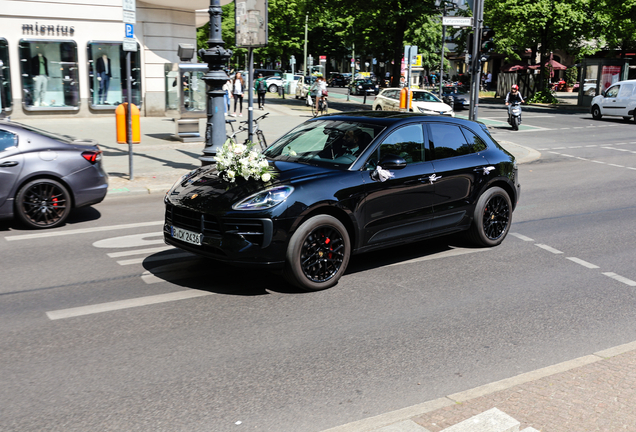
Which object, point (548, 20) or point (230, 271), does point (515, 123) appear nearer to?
point (548, 20)

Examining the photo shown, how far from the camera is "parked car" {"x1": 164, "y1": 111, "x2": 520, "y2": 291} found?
579 centimetres

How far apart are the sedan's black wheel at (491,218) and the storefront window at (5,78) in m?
20.4

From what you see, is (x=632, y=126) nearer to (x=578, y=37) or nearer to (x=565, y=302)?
(x=578, y=37)

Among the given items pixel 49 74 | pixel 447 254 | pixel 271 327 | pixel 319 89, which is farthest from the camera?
pixel 319 89

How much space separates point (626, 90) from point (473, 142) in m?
26.5

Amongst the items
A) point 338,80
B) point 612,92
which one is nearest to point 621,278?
point 612,92

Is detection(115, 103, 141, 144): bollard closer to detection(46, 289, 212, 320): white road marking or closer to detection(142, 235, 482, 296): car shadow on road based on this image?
detection(142, 235, 482, 296): car shadow on road

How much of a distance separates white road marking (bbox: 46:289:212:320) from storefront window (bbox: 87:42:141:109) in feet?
68.9

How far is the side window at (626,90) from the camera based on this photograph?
30.2 meters

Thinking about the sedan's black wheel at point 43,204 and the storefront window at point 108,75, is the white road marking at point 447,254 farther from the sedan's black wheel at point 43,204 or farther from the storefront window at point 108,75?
the storefront window at point 108,75

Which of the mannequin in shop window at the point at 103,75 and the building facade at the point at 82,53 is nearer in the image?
the building facade at the point at 82,53

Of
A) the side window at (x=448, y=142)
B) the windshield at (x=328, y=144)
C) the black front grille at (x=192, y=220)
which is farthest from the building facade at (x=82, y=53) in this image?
the side window at (x=448, y=142)

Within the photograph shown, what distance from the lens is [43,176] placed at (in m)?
8.55

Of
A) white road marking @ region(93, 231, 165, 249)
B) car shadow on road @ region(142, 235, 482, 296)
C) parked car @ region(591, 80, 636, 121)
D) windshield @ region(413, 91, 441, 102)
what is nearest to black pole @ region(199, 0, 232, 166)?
white road marking @ region(93, 231, 165, 249)
